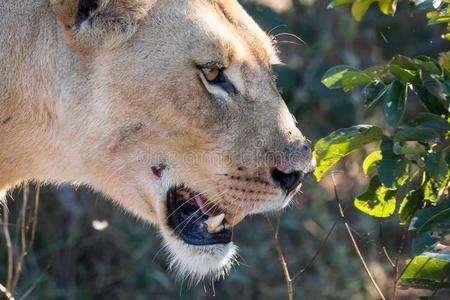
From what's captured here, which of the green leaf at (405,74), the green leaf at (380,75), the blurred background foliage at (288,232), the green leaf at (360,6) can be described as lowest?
the blurred background foliage at (288,232)

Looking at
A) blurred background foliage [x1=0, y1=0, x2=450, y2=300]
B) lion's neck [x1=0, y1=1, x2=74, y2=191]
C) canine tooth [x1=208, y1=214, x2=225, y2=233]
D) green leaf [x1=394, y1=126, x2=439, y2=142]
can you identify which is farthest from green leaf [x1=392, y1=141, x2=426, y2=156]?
blurred background foliage [x1=0, y1=0, x2=450, y2=300]

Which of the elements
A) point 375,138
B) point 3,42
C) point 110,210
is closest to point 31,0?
point 3,42

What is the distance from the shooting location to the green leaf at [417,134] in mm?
2752

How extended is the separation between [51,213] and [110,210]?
34cm

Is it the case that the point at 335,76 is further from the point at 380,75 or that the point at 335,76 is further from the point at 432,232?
the point at 432,232

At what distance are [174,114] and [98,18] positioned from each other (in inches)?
14.2

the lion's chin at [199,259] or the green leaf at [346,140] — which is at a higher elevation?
the green leaf at [346,140]

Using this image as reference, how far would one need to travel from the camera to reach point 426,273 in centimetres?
285

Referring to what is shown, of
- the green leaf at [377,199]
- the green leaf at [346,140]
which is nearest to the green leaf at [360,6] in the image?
the green leaf at [346,140]

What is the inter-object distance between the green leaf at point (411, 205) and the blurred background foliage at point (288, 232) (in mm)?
2104

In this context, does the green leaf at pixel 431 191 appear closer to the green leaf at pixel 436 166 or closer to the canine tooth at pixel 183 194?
the green leaf at pixel 436 166

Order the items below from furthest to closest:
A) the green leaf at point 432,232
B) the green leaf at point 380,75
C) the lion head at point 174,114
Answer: the lion head at point 174,114 → the green leaf at point 380,75 → the green leaf at point 432,232

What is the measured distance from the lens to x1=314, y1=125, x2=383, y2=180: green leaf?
9.50 ft

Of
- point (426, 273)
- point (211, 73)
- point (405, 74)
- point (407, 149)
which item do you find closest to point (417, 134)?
point (407, 149)
